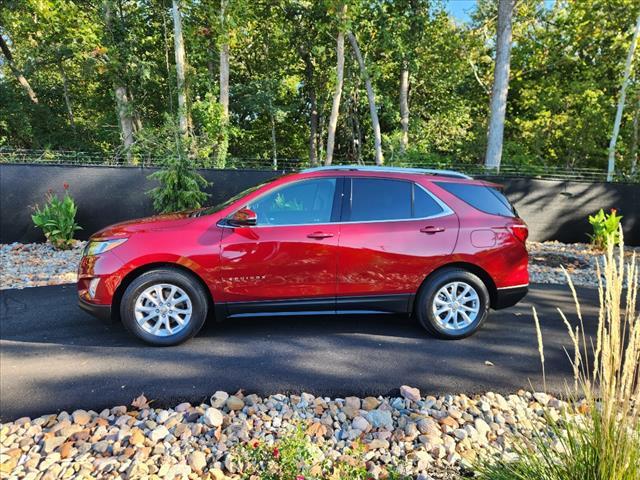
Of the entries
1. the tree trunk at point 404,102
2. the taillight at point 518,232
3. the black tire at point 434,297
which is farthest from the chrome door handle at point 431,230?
the tree trunk at point 404,102

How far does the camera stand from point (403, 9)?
650 inches

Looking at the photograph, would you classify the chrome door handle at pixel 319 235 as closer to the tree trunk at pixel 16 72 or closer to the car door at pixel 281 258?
the car door at pixel 281 258

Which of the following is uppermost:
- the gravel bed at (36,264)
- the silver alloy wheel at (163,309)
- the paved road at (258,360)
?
the silver alloy wheel at (163,309)

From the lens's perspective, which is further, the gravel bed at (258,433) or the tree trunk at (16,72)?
the tree trunk at (16,72)

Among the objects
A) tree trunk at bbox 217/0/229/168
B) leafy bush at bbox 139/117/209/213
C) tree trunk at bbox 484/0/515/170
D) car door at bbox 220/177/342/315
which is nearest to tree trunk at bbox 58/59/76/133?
tree trunk at bbox 217/0/229/168

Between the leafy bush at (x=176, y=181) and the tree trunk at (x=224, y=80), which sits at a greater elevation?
the tree trunk at (x=224, y=80)

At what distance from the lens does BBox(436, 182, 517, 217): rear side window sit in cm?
426

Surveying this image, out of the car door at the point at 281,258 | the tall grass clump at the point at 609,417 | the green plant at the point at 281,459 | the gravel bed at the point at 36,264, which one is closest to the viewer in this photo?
the tall grass clump at the point at 609,417

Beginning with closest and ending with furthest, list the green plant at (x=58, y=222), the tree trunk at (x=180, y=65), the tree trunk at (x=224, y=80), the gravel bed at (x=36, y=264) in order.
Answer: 1. the gravel bed at (x=36, y=264)
2. the green plant at (x=58, y=222)
3. the tree trunk at (x=224, y=80)
4. the tree trunk at (x=180, y=65)

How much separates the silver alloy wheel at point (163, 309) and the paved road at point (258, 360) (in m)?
0.20

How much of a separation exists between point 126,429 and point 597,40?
23.3 meters

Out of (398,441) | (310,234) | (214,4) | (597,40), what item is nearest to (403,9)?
(214,4)

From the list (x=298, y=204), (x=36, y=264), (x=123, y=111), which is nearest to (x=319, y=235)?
(x=298, y=204)

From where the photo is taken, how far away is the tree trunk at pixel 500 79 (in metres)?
11.9
